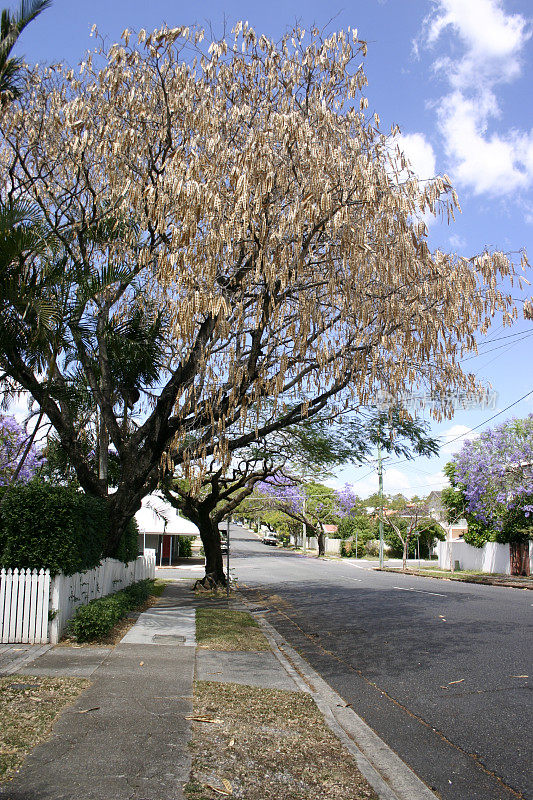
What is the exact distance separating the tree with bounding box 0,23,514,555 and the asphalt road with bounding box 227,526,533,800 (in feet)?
12.8

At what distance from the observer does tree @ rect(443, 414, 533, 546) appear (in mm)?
28156

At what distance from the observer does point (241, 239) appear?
9633 millimetres

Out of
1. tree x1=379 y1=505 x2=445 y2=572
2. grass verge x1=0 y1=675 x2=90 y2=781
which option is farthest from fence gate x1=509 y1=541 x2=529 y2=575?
grass verge x1=0 y1=675 x2=90 y2=781

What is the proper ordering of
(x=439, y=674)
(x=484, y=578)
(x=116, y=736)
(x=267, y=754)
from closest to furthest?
1. (x=267, y=754)
2. (x=116, y=736)
3. (x=439, y=674)
4. (x=484, y=578)

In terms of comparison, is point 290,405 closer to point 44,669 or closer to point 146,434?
point 146,434

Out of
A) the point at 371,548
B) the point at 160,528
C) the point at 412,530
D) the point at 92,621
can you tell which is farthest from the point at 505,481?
the point at 371,548

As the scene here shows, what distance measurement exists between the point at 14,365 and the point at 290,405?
5.81m

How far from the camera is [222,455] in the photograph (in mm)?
9758

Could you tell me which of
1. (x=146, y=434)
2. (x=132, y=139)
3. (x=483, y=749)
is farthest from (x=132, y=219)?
(x=483, y=749)

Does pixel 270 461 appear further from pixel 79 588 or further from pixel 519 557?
pixel 519 557

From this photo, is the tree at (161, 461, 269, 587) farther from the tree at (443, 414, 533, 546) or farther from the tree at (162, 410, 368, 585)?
the tree at (443, 414, 533, 546)

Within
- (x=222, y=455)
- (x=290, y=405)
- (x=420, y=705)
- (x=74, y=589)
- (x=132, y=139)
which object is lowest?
(x=420, y=705)

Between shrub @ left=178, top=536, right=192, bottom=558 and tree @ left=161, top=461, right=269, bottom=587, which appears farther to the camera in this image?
shrub @ left=178, top=536, right=192, bottom=558

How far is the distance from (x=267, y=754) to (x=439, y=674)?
433 cm
